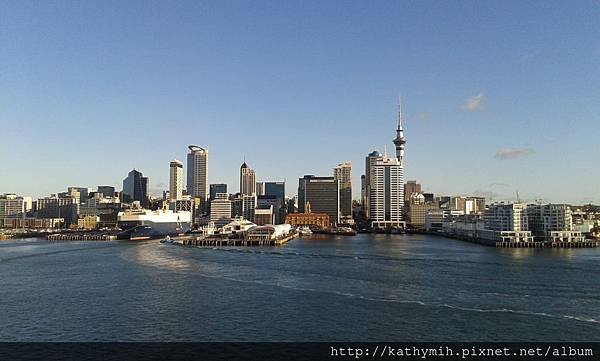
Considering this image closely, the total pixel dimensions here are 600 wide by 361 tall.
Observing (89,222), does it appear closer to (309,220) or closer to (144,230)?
(144,230)

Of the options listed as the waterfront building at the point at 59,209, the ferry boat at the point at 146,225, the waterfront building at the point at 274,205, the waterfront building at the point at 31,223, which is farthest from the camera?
the waterfront building at the point at 274,205

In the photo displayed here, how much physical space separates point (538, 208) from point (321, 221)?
70.5 metres

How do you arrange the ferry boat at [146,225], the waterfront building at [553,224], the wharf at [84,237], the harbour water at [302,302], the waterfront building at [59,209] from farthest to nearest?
the waterfront building at [59,209] < the ferry boat at [146,225] < the wharf at [84,237] < the waterfront building at [553,224] < the harbour water at [302,302]

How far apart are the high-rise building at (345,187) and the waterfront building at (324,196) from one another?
13.0 meters

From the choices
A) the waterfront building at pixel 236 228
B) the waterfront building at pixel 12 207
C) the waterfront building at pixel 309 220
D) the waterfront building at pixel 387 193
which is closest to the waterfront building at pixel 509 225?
the waterfront building at pixel 236 228

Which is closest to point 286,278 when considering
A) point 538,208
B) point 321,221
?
point 538,208

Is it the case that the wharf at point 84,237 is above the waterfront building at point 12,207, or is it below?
below

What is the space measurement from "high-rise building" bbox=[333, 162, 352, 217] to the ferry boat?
261ft

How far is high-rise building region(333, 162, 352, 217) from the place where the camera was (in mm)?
171500

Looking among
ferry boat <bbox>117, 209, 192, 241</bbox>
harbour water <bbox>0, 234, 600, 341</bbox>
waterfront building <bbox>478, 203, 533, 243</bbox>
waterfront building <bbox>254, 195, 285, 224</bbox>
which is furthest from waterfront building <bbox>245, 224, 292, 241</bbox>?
waterfront building <bbox>254, 195, 285, 224</bbox>

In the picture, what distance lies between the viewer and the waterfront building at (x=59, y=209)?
142 m

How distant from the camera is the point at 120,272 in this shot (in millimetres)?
35344

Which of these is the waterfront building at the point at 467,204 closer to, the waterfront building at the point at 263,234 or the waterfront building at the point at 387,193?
the waterfront building at the point at 387,193

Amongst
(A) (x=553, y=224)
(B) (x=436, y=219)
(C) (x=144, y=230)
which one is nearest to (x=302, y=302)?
(A) (x=553, y=224)
